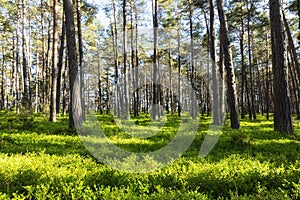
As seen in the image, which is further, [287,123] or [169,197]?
[287,123]

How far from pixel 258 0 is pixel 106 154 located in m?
22.3

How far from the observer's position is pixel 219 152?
766 centimetres

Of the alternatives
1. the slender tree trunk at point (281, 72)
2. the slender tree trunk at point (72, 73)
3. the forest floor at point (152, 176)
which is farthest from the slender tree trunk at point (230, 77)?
the slender tree trunk at point (72, 73)

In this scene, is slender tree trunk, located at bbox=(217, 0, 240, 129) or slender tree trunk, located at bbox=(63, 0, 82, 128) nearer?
slender tree trunk, located at bbox=(63, 0, 82, 128)

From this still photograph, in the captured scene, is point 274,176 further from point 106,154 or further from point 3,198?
point 3,198

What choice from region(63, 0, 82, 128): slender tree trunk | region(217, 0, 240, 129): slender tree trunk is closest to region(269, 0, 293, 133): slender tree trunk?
region(217, 0, 240, 129): slender tree trunk

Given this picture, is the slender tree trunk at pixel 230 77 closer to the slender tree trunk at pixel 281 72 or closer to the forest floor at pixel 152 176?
the slender tree trunk at pixel 281 72

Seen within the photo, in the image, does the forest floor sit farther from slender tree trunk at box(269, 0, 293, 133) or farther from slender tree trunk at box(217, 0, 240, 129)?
slender tree trunk at box(217, 0, 240, 129)

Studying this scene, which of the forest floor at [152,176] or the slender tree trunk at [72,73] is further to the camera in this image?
the slender tree trunk at [72,73]

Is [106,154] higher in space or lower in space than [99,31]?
lower

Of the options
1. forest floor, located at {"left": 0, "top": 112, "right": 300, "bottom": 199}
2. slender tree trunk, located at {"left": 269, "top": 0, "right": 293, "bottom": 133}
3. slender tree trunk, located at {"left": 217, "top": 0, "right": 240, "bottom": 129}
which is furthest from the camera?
slender tree trunk, located at {"left": 217, "top": 0, "right": 240, "bottom": 129}

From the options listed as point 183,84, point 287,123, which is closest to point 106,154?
point 287,123

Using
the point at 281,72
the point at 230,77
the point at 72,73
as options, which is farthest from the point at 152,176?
the point at 230,77

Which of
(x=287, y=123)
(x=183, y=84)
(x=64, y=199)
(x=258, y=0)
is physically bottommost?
(x=64, y=199)
